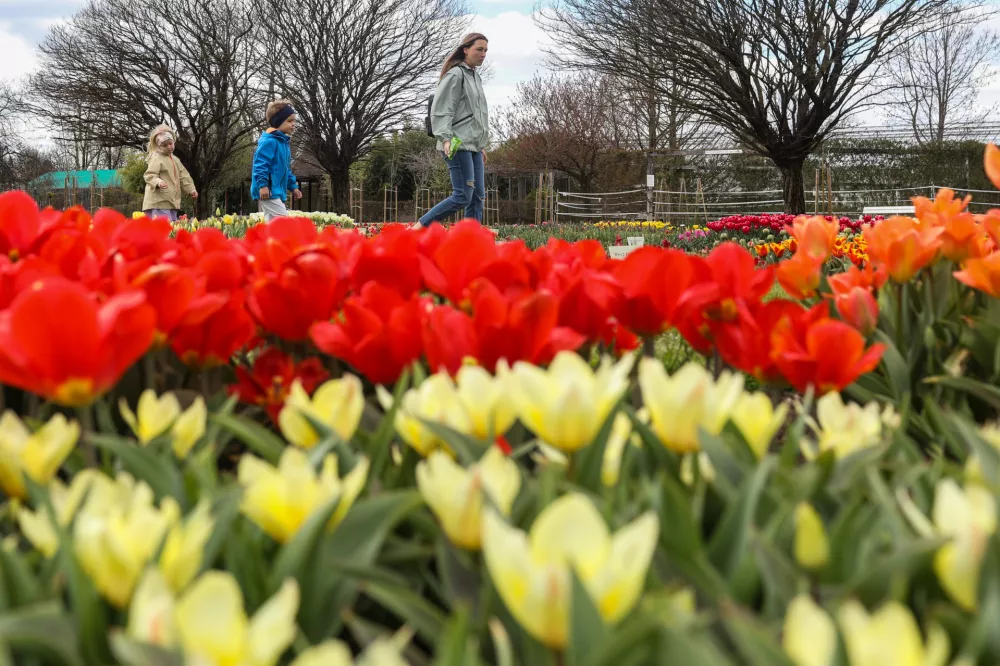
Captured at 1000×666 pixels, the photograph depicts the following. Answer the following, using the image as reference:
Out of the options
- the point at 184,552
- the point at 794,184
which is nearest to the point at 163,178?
the point at 184,552

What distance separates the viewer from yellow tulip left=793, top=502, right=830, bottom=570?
0.57 meters

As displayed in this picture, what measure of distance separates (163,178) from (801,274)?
32.0ft

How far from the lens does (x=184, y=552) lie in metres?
0.55

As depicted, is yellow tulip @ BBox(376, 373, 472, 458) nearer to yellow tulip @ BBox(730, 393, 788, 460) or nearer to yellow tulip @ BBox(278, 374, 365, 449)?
yellow tulip @ BBox(278, 374, 365, 449)

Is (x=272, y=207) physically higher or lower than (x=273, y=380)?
higher

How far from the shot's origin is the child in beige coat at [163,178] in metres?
9.65

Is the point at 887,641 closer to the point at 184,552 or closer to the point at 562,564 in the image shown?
the point at 562,564

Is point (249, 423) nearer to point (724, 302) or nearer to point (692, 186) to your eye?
point (724, 302)

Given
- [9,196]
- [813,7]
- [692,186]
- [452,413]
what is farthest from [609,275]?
[692,186]

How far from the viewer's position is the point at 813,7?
15703 millimetres

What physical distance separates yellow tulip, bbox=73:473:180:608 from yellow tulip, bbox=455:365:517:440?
0.27m

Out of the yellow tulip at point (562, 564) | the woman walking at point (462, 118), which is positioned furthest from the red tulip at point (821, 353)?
the woman walking at point (462, 118)

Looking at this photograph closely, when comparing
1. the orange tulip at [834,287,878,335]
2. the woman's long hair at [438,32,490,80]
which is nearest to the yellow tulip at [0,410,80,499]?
the orange tulip at [834,287,878,335]

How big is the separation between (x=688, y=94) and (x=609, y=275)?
674 inches
